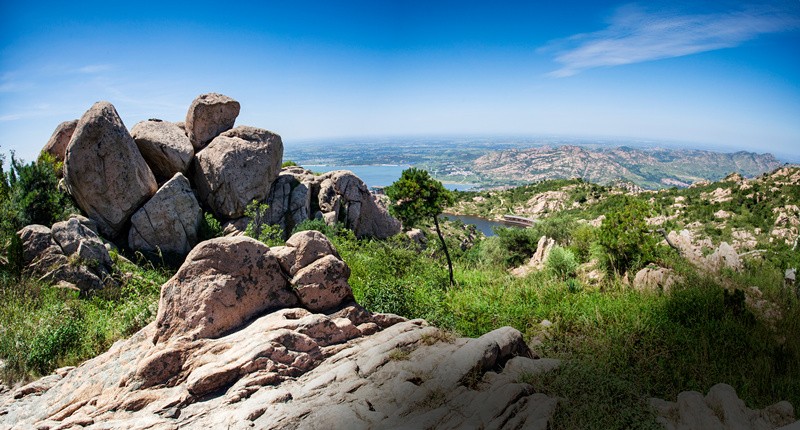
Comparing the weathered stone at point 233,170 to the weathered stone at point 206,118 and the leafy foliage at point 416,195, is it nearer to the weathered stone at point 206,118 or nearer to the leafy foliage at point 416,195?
the weathered stone at point 206,118

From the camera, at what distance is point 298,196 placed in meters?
19.8

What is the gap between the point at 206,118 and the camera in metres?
18.0

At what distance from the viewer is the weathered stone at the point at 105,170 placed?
13.9 meters

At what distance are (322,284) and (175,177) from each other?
12708 millimetres

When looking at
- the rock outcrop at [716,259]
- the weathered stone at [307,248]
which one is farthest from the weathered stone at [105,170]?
the rock outcrop at [716,259]

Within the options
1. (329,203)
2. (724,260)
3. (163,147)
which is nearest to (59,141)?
(163,147)

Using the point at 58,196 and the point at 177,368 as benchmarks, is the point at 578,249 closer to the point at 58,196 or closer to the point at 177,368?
the point at 177,368

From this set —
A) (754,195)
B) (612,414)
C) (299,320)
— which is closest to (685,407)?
(612,414)

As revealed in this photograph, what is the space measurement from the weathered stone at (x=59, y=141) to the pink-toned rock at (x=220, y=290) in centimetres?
1585

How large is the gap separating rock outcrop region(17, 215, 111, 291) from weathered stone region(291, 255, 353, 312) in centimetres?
836

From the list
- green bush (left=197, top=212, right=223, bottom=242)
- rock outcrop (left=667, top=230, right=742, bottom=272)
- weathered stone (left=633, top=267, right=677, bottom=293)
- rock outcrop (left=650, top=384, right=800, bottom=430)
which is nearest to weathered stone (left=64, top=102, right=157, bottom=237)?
green bush (left=197, top=212, right=223, bottom=242)

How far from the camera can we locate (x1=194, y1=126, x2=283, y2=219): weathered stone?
16984 millimetres

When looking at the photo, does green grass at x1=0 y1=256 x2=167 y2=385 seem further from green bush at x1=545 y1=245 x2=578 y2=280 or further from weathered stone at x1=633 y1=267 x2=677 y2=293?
weathered stone at x1=633 y1=267 x2=677 y2=293

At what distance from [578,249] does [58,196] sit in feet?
65.3
